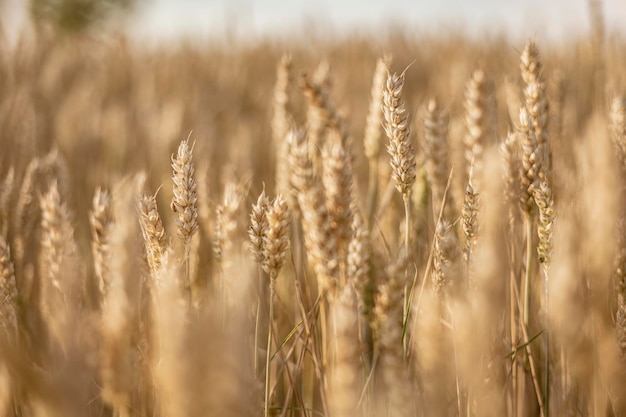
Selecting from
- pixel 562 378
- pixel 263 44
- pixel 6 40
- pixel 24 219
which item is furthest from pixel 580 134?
pixel 263 44

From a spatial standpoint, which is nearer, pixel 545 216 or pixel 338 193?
pixel 338 193

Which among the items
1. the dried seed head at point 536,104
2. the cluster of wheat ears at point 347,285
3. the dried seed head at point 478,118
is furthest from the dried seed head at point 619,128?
the dried seed head at point 478,118

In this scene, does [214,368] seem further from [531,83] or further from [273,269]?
[531,83]

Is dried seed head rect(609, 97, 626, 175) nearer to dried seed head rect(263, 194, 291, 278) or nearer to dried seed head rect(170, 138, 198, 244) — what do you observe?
dried seed head rect(263, 194, 291, 278)

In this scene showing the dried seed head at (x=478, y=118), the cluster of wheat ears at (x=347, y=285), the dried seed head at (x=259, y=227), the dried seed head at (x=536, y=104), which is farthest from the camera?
the dried seed head at (x=478, y=118)

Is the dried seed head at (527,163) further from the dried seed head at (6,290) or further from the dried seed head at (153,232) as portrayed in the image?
the dried seed head at (6,290)

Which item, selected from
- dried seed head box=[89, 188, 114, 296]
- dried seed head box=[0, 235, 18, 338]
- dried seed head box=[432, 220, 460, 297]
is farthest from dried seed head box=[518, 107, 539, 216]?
dried seed head box=[0, 235, 18, 338]

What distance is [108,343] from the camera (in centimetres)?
61

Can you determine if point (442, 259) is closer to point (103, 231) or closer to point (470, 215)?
point (470, 215)

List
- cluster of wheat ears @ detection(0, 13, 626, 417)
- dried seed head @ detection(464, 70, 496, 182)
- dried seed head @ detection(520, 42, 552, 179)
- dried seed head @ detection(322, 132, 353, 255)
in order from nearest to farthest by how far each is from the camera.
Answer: cluster of wheat ears @ detection(0, 13, 626, 417) → dried seed head @ detection(322, 132, 353, 255) → dried seed head @ detection(520, 42, 552, 179) → dried seed head @ detection(464, 70, 496, 182)

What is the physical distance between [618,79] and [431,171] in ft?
3.84

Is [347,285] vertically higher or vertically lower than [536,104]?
lower

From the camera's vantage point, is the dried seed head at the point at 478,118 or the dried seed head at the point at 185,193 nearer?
the dried seed head at the point at 185,193

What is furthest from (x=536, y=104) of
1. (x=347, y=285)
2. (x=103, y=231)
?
(x=103, y=231)
